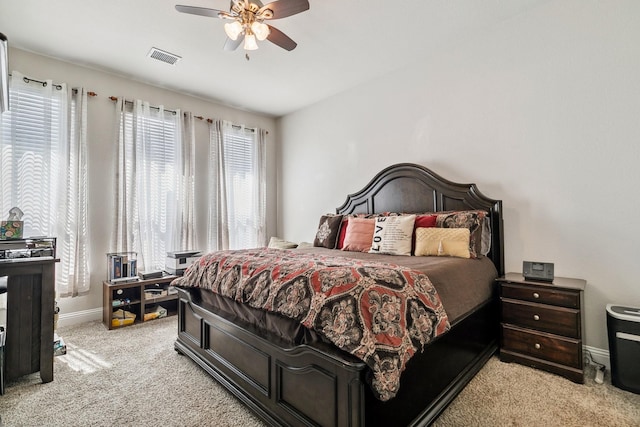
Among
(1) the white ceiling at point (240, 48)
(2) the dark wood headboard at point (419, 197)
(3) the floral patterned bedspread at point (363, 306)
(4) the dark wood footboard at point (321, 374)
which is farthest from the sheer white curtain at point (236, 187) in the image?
(3) the floral patterned bedspread at point (363, 306)

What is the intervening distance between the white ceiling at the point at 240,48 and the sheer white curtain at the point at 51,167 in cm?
51

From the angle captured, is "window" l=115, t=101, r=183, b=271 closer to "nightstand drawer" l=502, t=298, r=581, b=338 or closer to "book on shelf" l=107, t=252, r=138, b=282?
"book on shelf" l=107, t=252, r=138, b=282

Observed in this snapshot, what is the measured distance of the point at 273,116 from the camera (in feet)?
17.0

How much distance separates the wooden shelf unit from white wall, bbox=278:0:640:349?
3.17 meters

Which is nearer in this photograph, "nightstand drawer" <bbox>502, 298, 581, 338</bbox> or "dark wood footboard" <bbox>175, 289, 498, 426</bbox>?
"dark wood footboard" <bbox>175, 289, 498, 426</bbox>

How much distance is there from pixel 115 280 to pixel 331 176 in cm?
290

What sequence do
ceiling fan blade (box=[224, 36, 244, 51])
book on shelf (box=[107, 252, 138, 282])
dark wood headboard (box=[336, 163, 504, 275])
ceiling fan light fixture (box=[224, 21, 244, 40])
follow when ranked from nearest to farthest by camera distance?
ceiling fan light fixture (box=[224, 21, 244, 40]) < ceiling fan blade (box=[224, 36, 244, 51]) < dark wood headboard (box=[336, 163, 504, 275]) < book on shelf (box=[107, 252, 138, 282])

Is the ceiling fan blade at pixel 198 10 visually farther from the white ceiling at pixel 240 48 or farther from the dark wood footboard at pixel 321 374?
the dark wood footboard at pixel 321 374

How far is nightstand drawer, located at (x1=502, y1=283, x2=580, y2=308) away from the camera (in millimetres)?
2023

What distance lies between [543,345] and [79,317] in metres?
4.36

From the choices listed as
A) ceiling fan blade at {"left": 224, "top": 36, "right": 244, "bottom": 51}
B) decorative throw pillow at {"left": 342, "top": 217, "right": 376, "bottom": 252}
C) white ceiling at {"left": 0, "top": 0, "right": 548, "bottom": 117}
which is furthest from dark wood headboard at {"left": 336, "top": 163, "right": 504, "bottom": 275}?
ceiling fan blade at {"left": 224, "top": 36, "right": 244, "bottom": 51}

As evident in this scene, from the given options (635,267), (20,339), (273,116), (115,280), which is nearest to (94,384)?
(20,339)

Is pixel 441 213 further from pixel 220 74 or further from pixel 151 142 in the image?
pixel 151 142

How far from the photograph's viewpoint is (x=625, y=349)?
1.89 metres
